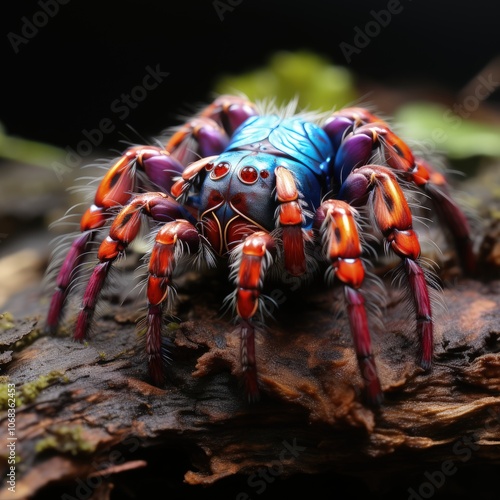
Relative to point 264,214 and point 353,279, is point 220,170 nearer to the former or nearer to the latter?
point 264,214

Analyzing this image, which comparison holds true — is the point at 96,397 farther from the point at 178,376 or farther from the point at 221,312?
the point at 221,312

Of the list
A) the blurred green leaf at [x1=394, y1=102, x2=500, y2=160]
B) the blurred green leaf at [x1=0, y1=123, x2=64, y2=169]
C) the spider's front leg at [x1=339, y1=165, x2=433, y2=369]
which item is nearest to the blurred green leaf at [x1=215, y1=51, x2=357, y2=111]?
the blurred green leaf at [x1=394, y1=102, x2=500, y2=160]

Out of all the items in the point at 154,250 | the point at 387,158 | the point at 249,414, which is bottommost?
the point at 249,414

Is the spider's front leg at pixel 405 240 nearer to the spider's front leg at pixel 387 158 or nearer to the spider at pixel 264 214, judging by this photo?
the spider at pixel 264 214

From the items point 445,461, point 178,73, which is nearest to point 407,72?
point 178,73

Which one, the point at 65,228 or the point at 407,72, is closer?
the point at 65,228

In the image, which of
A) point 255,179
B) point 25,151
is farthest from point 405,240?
point 25,151

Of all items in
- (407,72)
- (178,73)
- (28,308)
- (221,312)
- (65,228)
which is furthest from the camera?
(407,72)
